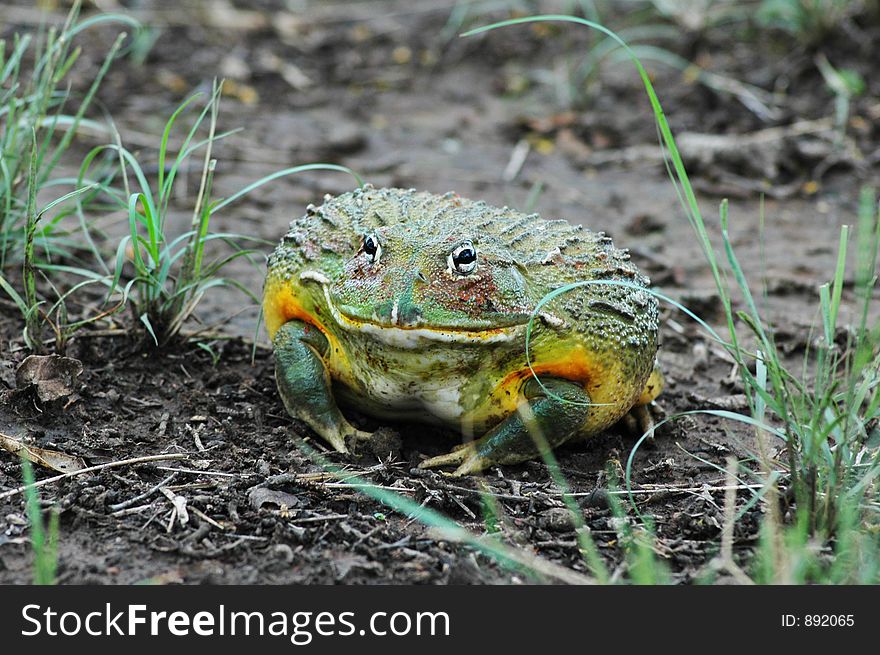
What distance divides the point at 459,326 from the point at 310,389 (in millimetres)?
707

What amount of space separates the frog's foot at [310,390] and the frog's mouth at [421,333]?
13.8 inches

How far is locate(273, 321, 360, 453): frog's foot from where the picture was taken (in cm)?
368

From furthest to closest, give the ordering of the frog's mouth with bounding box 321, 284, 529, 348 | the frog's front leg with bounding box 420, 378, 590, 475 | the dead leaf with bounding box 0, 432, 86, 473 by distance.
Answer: the frog's front leg with bounding box 420, 378, 590, 475 < the dead leaf with bounding box 0, 432, 86, 473 < the frog's mouth with bounding box 321, 284, 529, 348

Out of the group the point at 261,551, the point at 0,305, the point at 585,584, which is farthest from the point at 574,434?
the point at 0,305

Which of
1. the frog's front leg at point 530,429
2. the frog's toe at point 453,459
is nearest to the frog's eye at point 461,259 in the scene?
the frog's front leg at point 530,429

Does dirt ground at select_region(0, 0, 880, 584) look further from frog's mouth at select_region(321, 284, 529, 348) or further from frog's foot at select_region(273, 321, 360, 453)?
frog's mouth at select_region(321, 284, 529, 348)

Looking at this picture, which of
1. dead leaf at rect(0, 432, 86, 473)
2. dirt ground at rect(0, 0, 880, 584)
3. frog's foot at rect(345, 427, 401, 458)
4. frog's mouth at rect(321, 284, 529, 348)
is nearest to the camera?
dirt ground at rect(0, 0, 880, 584)

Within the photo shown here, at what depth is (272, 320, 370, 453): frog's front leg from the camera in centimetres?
368

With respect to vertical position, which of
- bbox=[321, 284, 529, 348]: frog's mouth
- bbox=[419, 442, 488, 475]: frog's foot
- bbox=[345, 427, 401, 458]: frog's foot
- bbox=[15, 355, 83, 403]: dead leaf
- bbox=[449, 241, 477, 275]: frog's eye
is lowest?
bbox=[419, 442, 488, 475]: frog's foot

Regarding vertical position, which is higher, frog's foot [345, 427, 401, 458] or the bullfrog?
the bullfrog

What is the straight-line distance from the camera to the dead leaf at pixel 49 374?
368 centimetres

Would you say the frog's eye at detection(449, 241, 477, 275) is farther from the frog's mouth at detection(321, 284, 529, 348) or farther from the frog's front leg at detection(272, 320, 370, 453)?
the frog's front leg at detection(272, 320, 370, 453)

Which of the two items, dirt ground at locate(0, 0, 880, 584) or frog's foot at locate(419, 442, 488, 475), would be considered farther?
frog's foot at locate(419, 442, 488, 475)

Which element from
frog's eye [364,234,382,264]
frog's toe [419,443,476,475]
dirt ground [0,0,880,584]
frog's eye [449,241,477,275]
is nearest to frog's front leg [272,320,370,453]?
dirt ground [0,0,880,584]
